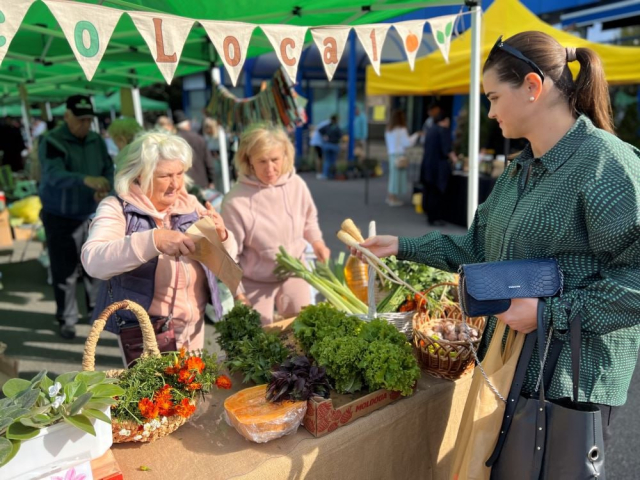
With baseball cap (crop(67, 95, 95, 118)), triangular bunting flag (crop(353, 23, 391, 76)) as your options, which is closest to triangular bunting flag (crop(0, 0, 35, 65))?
triangular bunting flag (crop(353, 23, 391, 76))

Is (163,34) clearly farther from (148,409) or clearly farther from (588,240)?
(588,240)

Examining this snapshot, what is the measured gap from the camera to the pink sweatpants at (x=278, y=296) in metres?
3.01

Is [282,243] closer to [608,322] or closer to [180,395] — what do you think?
[180,395]

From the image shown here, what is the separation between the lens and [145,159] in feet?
6.77

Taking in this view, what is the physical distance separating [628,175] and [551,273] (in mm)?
320

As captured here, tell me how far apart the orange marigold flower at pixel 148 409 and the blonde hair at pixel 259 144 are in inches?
69.4

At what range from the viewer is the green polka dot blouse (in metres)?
1.22

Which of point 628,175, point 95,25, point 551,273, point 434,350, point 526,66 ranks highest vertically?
point 95,25

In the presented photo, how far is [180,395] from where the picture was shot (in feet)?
4.82

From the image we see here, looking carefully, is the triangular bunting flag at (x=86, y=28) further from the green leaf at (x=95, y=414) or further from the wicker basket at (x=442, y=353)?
the wicker basket at (x=442, y=353)

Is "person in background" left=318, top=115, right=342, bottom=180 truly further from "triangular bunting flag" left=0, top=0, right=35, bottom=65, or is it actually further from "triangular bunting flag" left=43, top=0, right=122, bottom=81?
"triangular bunting flag" left=0, top=0, right=35, bottom=65

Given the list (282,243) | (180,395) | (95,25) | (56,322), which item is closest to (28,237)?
(56,322)

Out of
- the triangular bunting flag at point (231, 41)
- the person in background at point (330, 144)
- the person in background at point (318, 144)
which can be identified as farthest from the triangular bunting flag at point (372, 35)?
the person in background at point (318, 144)

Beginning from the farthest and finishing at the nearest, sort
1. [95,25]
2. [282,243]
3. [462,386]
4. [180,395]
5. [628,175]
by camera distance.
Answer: [282,243], [462,386], [95,25], [180,395], [628,175]
